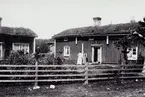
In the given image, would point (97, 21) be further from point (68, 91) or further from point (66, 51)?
point (68, 91)

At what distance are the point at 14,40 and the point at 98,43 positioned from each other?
35.1 feet

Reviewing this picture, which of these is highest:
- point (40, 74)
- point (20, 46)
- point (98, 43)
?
point (98, 43)

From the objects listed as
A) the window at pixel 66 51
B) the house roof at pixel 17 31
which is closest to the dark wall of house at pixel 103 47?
the window at pixel 66 51

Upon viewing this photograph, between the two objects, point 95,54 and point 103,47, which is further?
point 95,54

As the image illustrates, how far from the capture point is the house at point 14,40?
92.2 ft

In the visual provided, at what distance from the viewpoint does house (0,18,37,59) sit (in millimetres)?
28109

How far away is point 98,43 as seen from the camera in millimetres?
26062

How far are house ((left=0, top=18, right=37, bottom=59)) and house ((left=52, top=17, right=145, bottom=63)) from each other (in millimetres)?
3820

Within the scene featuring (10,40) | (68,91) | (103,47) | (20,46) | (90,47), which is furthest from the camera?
(20,46)

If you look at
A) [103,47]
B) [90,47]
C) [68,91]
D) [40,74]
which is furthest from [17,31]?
[68,91]

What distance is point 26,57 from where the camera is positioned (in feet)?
43.0

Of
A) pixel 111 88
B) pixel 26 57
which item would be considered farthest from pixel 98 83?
pixel 26 57


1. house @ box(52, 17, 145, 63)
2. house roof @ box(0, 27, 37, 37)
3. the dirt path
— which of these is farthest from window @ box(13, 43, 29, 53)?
the dirt path

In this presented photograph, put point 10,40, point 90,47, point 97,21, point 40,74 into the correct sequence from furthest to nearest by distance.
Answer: point 97,21 < point 10,40 < point 90,47 < point 40,74
